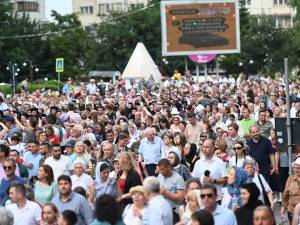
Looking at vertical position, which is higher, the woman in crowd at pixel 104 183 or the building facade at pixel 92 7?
the building facade at pixel 92 7

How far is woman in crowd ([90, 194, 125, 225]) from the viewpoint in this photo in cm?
1195

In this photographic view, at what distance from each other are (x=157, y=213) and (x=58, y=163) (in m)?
5.44

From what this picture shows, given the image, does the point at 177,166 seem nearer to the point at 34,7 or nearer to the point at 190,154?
the point at 190,154

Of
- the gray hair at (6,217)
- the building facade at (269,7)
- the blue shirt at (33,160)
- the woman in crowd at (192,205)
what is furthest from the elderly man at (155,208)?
the building facade at (269,7)

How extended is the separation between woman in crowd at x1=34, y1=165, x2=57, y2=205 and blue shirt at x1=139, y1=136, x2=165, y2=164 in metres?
5.22

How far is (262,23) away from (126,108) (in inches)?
3024

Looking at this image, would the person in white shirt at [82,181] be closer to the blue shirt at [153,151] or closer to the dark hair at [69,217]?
the dark hair at [69,217]

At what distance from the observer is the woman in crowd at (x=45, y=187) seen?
15523mm

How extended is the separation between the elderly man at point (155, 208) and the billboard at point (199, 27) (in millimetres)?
50686

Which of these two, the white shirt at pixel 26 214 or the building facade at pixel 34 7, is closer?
the white shirt at pixel 26 214

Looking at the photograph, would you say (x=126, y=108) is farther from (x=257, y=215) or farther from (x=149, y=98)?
(x=257, y=215)

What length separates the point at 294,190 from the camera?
1546 centimetres

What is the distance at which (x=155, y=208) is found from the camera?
42.9 ft

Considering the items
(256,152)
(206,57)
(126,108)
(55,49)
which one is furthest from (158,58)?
(256,152)
